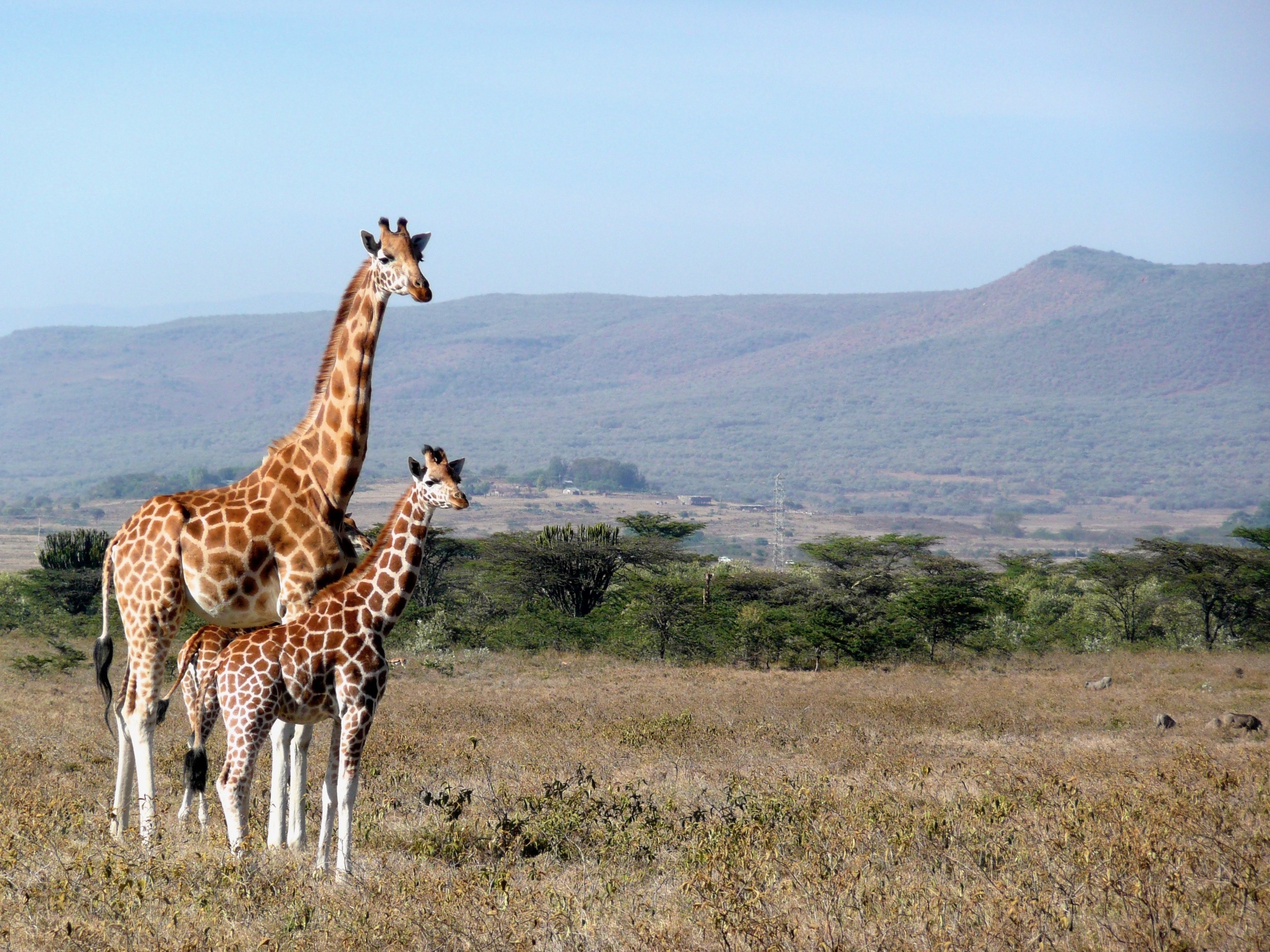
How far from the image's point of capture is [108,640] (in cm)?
927

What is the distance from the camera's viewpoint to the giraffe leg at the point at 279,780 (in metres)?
8.55

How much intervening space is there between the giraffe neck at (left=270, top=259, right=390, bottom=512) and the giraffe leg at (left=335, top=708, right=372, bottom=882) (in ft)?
5.10

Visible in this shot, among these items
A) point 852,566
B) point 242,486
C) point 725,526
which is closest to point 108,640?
point 242,486

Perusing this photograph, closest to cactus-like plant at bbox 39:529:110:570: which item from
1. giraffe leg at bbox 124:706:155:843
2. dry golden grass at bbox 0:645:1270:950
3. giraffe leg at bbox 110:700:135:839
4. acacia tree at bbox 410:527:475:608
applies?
acacia tree at bbox 410:527:475:608

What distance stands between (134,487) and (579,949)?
208 meters

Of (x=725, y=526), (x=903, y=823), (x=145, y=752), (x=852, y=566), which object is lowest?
(x=725, y=526)

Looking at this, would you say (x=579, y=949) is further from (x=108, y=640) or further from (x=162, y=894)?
(x=108, y=640)

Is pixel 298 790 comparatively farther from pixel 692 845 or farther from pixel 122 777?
pixel 692 845

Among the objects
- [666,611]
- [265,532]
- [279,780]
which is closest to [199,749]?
[279,780]

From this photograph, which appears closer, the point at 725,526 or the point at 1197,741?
the point at 1197,741

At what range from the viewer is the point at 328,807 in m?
8.12

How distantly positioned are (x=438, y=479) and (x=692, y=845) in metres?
3.26

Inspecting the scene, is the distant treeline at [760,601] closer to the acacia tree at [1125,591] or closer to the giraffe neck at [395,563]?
the acacia tree at [1125,591]

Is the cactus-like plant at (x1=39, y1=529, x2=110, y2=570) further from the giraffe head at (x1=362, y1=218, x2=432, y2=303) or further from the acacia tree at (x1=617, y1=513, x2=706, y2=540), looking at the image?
the giraffe head at (x1=362, y1=218, x2=432, y2=303)
